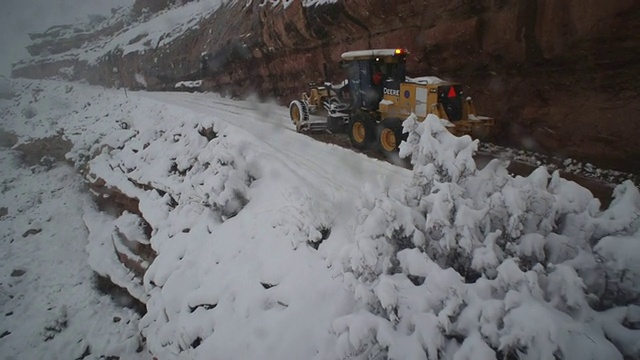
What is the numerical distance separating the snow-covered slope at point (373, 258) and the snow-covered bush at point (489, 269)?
0.05 feet

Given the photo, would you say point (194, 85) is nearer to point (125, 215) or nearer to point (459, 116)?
point (125, 215)

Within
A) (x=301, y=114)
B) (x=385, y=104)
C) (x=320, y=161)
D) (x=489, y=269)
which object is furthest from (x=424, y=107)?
(x=489, y=269)

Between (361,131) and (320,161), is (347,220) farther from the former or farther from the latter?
(361,131)

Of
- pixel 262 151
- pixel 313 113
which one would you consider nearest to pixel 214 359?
pixel 262 151

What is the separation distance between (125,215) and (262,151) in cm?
636

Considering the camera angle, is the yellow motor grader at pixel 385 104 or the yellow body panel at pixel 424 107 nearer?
the yellow body panel at pixel 424 107

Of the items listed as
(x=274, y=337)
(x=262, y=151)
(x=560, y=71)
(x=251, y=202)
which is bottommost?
(x=274, y=337)

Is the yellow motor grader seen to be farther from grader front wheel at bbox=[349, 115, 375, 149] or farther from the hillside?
the hillside

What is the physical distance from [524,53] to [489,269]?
756 centimetres

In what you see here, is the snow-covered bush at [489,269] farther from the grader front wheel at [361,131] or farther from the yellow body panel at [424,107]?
the grader front wheel at [361,131]

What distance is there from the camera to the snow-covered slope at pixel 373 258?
2.69 meters

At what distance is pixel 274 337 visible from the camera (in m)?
4.56

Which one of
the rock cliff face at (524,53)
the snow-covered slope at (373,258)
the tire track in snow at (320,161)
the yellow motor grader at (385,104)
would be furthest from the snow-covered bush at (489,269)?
the rock cliff face at (524,53)

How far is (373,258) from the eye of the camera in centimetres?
342
